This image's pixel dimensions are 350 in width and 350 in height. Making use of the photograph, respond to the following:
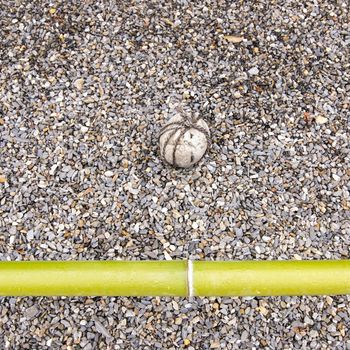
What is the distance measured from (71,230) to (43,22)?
1.29 meters

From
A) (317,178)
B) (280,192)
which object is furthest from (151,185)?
(317,178)

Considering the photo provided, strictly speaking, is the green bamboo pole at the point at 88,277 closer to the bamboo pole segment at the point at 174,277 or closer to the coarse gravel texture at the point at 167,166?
the bamboo pole segment at the point at 174,277

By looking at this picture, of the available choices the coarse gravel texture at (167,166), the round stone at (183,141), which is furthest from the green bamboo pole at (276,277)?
the round stone at (183,141)

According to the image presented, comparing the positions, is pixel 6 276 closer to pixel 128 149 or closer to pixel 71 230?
pixel 71 230

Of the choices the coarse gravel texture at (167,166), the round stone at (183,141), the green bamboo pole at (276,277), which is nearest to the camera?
the green bamboo pole at (276,277)

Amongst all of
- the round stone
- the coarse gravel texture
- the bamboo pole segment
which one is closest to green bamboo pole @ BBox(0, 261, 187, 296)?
the bamboo pole segment

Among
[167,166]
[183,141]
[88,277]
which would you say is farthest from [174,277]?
[167,166]

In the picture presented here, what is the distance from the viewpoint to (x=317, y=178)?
270cm

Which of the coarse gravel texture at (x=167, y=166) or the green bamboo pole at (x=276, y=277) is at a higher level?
the coarse gravel texture at (x=167, y=166)

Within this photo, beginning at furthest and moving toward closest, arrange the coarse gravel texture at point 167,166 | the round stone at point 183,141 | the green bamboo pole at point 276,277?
the round stone at point 183,141 → the coarse gravel texture at point 167,166 → the green bamboo pole at point 276,277

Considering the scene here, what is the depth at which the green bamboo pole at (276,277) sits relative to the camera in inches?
65.4

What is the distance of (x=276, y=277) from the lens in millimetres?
1660

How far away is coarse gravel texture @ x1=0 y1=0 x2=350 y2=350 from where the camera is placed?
237 cm

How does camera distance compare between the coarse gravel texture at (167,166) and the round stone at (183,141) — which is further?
the round stone at (183,141)
